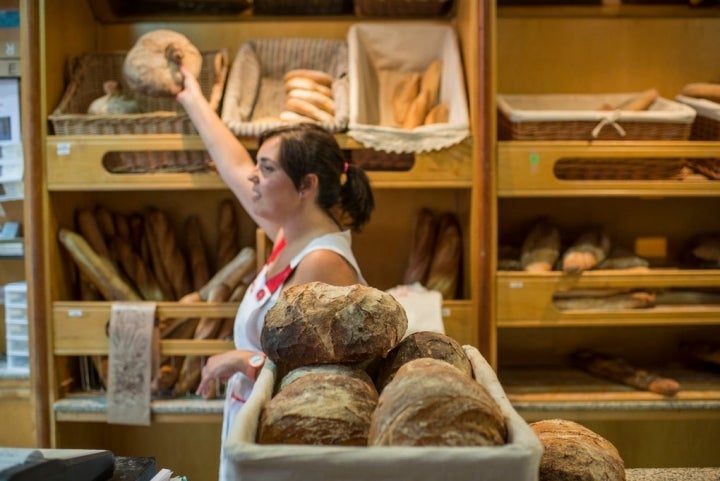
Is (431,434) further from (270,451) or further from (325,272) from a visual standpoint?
(325,272)

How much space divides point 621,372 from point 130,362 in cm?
158

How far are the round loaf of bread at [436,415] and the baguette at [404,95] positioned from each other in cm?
185

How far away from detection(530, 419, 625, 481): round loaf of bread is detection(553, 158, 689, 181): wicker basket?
1.59 m

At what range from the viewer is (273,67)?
265 cm

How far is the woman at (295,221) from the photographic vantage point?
171 cm

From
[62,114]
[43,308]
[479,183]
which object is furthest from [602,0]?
[43,308]

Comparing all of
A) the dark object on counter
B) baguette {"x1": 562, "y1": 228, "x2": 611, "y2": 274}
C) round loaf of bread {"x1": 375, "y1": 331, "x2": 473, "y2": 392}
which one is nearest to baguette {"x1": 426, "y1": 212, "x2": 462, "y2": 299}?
baguette {"x1": 562, "y1": 228, "x2": 611, "y2": 274}


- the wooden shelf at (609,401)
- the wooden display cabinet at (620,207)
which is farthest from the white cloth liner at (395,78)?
the wooden shelf at (609,401)

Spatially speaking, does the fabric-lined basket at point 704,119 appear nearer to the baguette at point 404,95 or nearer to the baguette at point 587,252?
the baguette at point 587,252

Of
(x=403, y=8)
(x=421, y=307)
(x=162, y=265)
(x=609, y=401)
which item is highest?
(x=403, y=8)

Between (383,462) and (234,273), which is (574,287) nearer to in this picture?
(234,273)

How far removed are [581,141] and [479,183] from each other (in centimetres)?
34

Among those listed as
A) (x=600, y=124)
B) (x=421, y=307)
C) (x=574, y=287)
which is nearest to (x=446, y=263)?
(x=421, y=307)

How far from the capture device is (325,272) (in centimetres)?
169
